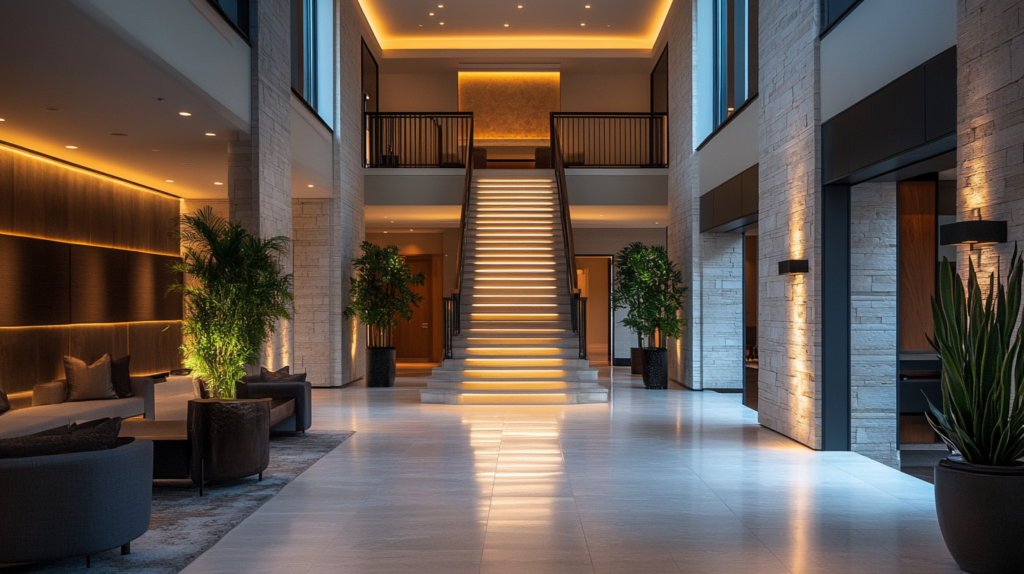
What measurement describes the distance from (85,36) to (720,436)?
6543mm

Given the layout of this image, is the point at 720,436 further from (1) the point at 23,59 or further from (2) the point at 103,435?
(1) the point at 23,59

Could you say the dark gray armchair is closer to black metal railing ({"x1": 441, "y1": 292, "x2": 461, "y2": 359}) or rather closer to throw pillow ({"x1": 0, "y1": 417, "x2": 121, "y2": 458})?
black metal railing ({"x1": 441, "y1": 292, "x2": 461, "y2": 359})

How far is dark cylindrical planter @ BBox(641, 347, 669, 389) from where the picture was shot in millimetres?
12562

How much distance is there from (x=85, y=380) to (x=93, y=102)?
3294 millimetres

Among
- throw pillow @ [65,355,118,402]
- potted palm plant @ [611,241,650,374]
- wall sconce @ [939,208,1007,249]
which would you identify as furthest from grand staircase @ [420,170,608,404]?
wall sconce @ [939,208,1007,249]

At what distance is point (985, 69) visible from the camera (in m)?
4.55

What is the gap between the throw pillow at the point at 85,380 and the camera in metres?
8.49

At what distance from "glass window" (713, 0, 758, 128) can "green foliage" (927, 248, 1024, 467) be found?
20.1 feet

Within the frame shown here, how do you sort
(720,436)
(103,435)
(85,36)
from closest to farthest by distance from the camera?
1. (103,435)
2. (85,36)
3. (720,436)

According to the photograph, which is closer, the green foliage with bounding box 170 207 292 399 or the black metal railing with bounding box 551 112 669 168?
the green foliage with bounding box 170 207 292 399

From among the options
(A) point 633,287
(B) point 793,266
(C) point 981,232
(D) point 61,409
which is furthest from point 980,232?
(A) point 633,287

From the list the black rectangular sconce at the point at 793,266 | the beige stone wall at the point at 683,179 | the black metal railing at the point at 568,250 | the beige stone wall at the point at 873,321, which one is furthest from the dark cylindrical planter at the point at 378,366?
the beige stone wall at the point at 873,321

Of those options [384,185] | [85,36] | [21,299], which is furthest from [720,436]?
[384,185]

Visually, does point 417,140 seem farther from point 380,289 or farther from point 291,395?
point 291,395
